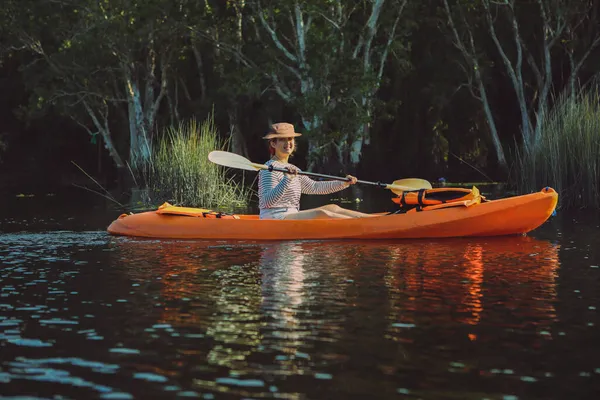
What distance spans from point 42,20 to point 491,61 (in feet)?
47.3

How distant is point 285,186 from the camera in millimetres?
11398

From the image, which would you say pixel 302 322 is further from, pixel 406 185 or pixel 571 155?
pixel 571 155

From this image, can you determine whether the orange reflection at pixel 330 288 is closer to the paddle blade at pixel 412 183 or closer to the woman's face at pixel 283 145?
the woman's face at pixel 283 145

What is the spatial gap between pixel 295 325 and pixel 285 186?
198 inches

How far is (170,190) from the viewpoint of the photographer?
17.7m

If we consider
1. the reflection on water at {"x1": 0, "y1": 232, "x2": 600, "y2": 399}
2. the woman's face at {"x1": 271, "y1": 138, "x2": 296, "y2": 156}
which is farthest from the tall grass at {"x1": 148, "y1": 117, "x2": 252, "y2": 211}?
the reflection on water at {"x1": 0, "y1": 232, "x2": 600, "y2": 399}

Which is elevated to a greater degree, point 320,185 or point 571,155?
point 571,155

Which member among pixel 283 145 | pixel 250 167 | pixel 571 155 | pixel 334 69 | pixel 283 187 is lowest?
pixel 283 187

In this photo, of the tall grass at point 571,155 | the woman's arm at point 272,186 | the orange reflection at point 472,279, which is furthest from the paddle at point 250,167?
the tall grass at point 571,155

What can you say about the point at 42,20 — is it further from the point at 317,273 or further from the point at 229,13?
the point at 317,273

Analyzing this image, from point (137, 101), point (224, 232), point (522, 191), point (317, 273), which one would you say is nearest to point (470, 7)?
point (137, 101)

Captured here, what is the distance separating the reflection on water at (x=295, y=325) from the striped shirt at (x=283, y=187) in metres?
1.13

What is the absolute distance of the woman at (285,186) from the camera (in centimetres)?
1113

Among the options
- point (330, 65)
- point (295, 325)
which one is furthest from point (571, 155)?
point (330, 65)
